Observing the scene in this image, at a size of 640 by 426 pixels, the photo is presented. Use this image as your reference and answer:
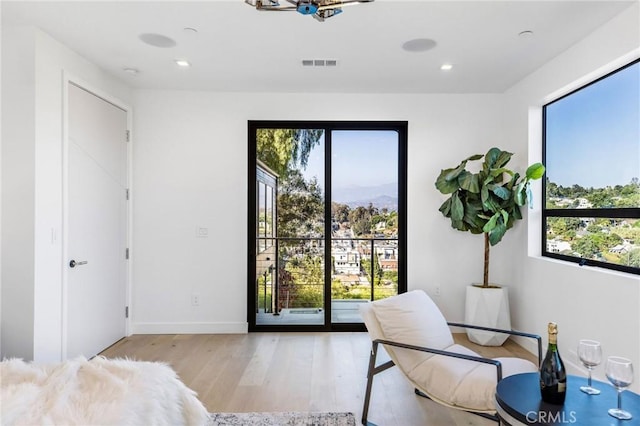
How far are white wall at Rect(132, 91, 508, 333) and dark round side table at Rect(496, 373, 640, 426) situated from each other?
2601 mm

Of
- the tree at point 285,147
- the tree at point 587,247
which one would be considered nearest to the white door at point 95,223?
the tree at point 285,147

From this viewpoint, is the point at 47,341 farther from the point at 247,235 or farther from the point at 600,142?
the point at 600,142

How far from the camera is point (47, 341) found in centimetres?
290

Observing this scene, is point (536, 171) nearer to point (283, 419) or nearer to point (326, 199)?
point (326, 199)

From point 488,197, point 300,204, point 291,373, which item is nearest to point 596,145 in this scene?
point 488,197

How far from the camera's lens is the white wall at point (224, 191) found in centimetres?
425

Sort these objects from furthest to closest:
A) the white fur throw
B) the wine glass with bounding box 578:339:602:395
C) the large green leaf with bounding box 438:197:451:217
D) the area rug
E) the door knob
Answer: the large green leaf with bounding box 438:197:451:217, the door knob, the area rug, the wine glass with bounding box 578:339:602:395, the white fur throw

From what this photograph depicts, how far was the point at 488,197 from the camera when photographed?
11.9 ft

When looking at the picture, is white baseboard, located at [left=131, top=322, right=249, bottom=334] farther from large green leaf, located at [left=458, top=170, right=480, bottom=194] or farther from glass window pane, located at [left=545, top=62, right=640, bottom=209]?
glass window pane, located at [left=545, top=62, right=640, bottom=209]

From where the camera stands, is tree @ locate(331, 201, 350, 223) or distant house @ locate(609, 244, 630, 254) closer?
distant house @ locate(609, 244, 630, 254)

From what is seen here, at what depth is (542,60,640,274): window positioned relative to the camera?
2658mm

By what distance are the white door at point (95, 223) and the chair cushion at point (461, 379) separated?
2.86 m

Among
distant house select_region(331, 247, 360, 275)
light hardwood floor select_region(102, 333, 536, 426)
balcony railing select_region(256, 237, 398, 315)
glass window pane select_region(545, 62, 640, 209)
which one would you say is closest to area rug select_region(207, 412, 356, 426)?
light hardwood floor select_region(102, 333, 536, 426)

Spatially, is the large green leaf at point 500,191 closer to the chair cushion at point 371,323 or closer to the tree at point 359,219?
the tree at point 359,219
